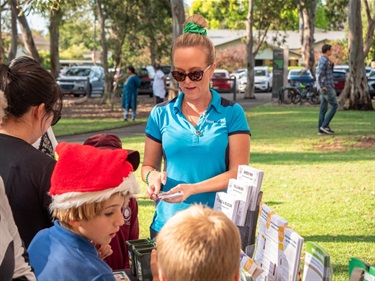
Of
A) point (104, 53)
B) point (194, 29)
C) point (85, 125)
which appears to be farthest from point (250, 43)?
point (194, 29)

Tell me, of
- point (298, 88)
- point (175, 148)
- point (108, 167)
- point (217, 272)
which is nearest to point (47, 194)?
point (108, 167)

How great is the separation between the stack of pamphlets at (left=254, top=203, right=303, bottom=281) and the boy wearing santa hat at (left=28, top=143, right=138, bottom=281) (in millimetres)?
788

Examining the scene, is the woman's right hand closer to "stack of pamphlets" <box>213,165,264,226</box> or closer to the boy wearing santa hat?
"stack of pamphlets" <box>213,165,264,226</box>

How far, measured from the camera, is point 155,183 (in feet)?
13.5

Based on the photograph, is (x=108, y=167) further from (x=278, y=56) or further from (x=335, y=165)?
(x=278, y=56)

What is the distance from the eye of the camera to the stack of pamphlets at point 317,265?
312 centimetres

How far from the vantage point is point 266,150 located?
16.0 meters

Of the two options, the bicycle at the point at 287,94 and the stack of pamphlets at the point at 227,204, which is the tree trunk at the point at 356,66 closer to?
the bicycle at the point at 287,94

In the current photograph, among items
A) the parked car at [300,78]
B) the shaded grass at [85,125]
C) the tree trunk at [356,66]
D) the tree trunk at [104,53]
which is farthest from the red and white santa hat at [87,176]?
the parked car at [300,78]

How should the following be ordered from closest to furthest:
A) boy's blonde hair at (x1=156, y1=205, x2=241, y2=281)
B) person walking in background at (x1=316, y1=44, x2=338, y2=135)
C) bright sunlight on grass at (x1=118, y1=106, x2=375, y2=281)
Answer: boy's blonde hair at (x1=156, y1=205, x2=241, y2=281)
bright sunlight on grass at (x1=118, y1=106, x2=375, y2=281)
person walking in background at (x1=316, y1=44, x2=338, y2=135)

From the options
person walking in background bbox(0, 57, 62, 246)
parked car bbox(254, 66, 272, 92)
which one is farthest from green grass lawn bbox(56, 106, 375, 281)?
parked car bbox(254, 66, 272, 92)

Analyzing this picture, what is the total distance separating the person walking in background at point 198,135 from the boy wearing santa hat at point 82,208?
3.12ft

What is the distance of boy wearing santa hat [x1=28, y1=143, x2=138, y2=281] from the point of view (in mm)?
3133

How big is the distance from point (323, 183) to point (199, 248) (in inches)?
364
